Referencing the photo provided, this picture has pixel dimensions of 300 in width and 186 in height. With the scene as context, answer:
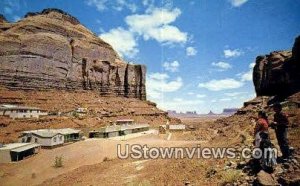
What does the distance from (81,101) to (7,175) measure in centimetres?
4999

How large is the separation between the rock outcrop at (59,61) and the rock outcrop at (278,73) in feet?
165

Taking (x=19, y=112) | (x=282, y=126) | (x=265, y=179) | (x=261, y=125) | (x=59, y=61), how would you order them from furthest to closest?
(x=59, y=61), (x=19, y=112), (x=282, y=126), (x=261, y=125), (x=265, y=179)

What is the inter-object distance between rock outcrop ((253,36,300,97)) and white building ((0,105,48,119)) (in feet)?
149

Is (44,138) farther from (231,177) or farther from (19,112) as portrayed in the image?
(231,177)

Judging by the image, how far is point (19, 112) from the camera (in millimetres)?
54594

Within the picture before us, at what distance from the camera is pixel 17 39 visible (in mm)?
73000

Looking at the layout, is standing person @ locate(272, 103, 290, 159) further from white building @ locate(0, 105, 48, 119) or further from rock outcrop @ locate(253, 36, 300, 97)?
white building @ locate(0, 105, 48, 119)

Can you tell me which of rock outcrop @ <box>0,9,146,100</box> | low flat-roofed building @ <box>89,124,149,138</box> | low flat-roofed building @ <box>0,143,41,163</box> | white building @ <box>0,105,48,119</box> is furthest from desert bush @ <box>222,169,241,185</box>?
rock outcrop @ <box>0,9,146,100</box>

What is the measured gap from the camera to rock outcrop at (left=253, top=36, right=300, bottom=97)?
111 ft

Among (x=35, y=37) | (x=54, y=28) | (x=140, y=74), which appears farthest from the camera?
(x=140, y=74)

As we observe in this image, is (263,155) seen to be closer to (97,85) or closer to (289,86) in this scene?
(289,86)

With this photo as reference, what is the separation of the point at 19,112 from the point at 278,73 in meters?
48.0

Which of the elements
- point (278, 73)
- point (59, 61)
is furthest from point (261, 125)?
point (59, 61)

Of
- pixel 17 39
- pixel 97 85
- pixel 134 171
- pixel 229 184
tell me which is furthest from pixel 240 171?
pixel 97 85
